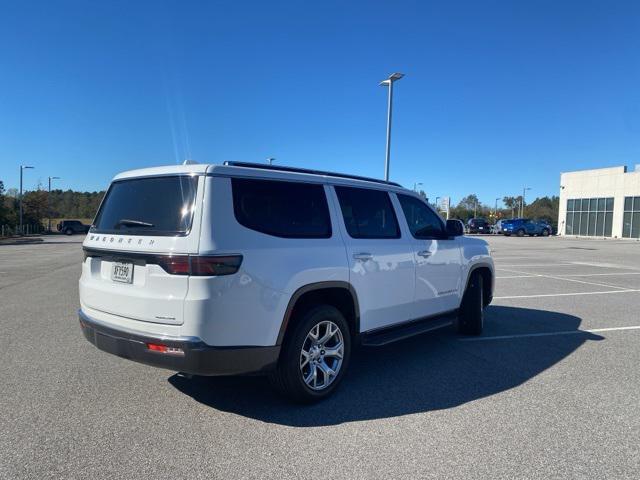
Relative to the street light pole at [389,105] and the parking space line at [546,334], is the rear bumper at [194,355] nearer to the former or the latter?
the parking space line at [546,334]

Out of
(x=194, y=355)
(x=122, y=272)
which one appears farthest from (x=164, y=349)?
(x=122, y=272)

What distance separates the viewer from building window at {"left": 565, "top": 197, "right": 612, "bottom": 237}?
4744 cm

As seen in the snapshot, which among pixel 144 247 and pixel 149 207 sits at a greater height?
pixel 149 207

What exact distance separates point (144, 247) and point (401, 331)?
2.72 m

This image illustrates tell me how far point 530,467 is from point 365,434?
1.11 m

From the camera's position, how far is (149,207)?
3.75 m

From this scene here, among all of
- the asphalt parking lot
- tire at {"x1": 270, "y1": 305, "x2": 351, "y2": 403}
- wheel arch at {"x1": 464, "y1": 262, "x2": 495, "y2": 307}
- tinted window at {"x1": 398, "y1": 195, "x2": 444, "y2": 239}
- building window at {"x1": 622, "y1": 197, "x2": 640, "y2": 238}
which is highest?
building window at {"x1": 622, "y1": 197, "x2": 640, "y2": 238}

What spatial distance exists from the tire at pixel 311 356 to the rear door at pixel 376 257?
35 centimetres

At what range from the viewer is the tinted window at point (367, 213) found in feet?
14.6

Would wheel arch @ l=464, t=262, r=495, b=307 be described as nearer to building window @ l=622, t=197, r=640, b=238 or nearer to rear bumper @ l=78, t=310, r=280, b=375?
rear bumper @ l=78, t=310, r=280, b=375

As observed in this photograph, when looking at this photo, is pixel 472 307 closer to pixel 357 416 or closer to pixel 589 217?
pixel 357 416

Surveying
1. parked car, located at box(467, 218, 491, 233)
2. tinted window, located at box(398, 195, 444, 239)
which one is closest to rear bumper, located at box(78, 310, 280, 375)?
tinted window, located at box(398, 195, 444, 239)

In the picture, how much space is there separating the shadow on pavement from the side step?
0.37 meters

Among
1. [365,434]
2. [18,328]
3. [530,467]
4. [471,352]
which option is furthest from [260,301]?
[18,328]
